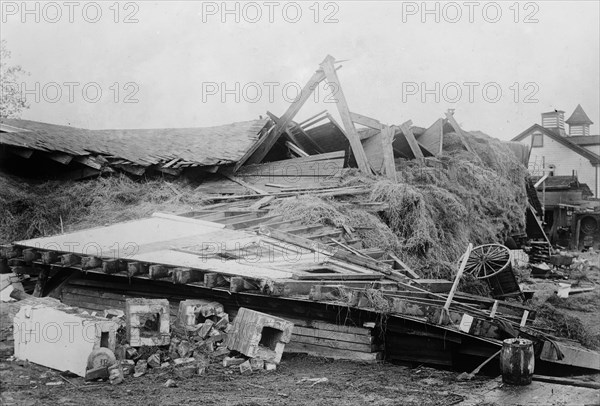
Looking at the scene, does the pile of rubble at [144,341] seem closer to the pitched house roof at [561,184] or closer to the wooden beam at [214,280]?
the wooden beam at [214,280]

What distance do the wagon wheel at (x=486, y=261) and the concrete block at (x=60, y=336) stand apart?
24.9ft

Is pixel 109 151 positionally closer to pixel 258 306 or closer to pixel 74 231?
pixel 74 231

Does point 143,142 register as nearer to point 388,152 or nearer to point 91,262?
point 388,152

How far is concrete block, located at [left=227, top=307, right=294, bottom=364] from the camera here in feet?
24.0

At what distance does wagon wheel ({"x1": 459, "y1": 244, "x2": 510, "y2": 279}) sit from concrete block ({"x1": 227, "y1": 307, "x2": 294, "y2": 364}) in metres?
5.71

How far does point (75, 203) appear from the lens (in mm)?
13375

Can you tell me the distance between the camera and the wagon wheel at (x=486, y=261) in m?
12.1

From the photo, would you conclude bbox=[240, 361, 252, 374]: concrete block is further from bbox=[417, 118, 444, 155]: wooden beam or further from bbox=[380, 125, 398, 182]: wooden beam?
bbox=[417, 118, 444, 155]: wooden beam

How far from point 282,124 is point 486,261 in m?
7.37

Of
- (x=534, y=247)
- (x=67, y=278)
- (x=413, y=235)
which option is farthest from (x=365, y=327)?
(x=534, y=247)

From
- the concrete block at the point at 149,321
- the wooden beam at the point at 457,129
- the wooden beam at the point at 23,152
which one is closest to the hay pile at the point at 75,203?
the wooden beam at the point at 23,152

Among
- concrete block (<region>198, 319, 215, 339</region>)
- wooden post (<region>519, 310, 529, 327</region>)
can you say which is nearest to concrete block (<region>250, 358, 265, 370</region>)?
concrete block (<region>198, 319, 215, 339</region>)

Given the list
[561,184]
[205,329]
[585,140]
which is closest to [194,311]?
[205,329]

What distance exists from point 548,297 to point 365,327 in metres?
8.37
